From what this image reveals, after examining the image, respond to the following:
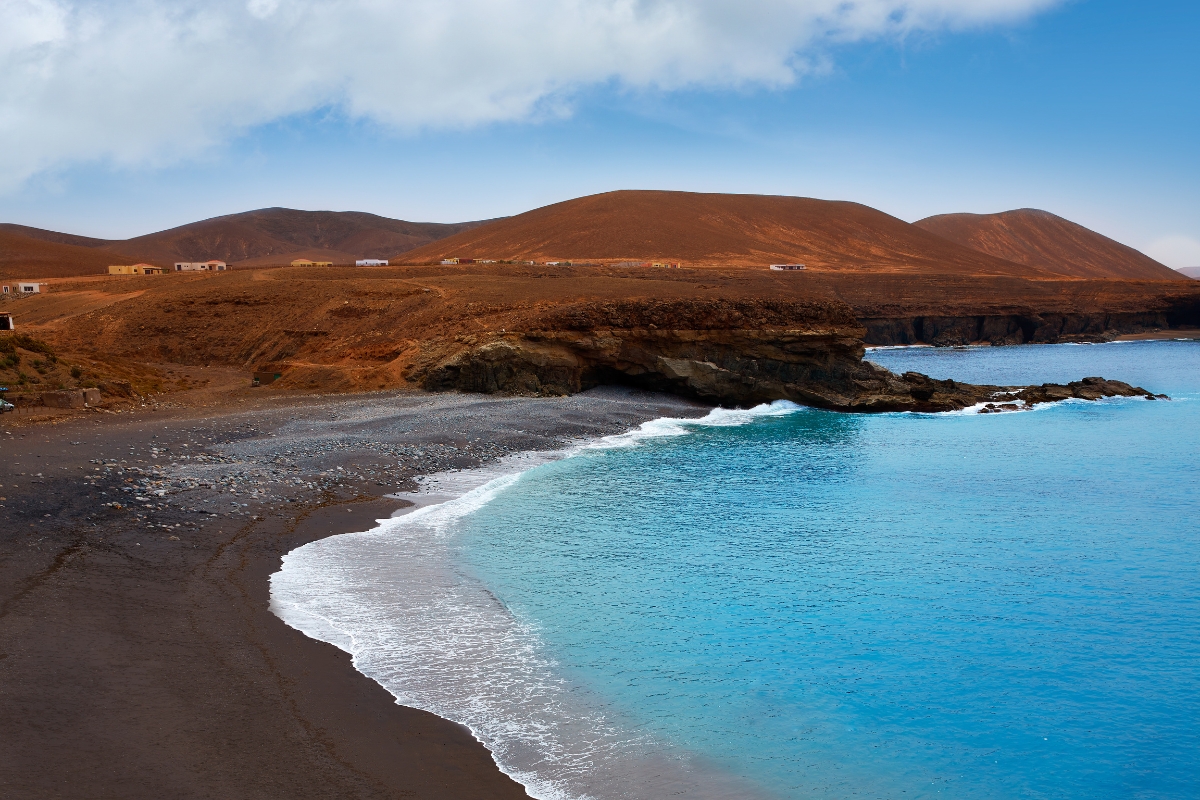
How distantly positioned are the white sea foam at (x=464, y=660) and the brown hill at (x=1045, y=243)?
164 m

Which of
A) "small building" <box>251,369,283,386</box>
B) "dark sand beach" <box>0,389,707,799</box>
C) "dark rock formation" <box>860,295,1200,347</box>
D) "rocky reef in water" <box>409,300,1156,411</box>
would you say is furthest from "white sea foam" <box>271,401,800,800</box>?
"dark rock formation" <box>860,295,1200,347</box>

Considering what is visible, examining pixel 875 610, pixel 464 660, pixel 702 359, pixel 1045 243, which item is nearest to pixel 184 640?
pixel 464 660

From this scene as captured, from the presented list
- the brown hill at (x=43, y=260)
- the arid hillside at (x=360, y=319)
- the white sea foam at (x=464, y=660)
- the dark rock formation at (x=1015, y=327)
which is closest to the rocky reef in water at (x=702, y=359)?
the arid hillside at (x=360, y=319)

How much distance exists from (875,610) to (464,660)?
17.3 feet

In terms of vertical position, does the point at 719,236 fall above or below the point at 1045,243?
below

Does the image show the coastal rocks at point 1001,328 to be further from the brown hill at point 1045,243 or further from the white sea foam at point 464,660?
the brown hill at point 1045,243

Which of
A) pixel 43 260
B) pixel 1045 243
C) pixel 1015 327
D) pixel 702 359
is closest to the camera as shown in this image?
pixel 702 359

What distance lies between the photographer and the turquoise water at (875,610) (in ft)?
24.4

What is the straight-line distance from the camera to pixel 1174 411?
3234cm

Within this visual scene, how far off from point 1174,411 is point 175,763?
36.0 meters

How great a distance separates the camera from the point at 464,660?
8.82 meters

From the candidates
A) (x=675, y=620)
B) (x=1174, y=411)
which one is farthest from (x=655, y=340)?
(x=675, y=620)

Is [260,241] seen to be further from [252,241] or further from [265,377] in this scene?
[265,377]

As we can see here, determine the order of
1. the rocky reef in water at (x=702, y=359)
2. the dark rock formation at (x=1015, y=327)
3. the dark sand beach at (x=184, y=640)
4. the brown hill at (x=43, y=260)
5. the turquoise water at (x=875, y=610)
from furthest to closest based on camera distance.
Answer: the brown hill at (x=43, y=260)
the dark rock formation at (x=1015, y=327)
the rocky reef in water at (x=702, y=359)
the turquoise water at (x=875, y=610)
the dark sand beach at (x=184, y=640)
